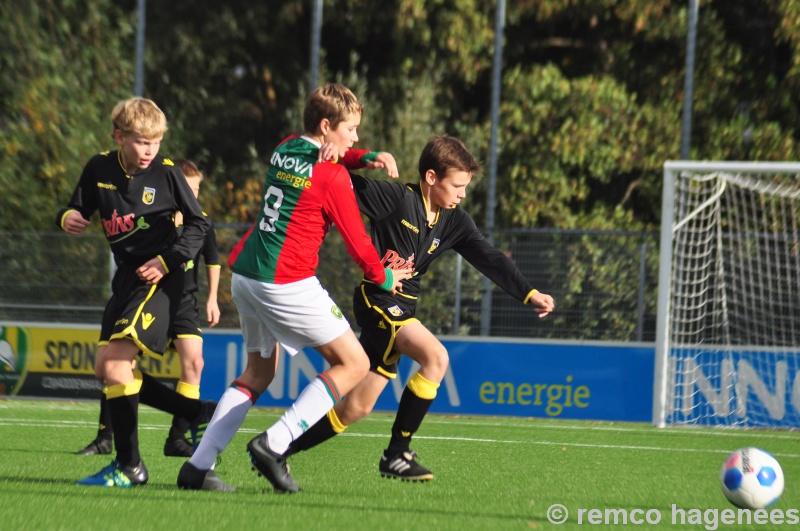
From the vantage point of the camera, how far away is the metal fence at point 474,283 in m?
11.4

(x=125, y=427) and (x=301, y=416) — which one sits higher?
(x=301, y=416)

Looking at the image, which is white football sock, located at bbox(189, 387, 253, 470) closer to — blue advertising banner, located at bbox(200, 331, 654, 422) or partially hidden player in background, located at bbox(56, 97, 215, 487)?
partially hidden player in background, located at bbox(56, 97, 215, 487)

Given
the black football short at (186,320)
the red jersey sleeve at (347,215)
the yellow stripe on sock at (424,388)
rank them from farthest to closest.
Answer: the black football short at (186,320) → the yellow stripe on sock at (424,388) → the red jersey sleeve at (347,215)

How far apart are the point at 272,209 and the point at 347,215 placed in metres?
0.33

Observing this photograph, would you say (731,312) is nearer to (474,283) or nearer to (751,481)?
(474,283)

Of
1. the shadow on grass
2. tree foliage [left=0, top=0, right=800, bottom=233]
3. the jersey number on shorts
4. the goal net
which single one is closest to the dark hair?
the jersey number on shorts

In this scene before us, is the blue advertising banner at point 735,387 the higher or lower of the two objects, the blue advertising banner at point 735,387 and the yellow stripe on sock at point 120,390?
the lower

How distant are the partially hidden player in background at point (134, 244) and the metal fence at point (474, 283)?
6761 millimetres

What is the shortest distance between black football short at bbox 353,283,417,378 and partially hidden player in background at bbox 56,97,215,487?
0.87 m

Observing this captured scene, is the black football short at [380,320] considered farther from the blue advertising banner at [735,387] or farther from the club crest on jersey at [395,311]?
the blue advertising banner at [735,387]

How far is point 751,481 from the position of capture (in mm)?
4605

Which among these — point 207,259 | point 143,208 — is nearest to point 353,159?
point 143,208

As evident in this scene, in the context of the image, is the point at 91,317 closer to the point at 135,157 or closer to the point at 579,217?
the point at 135,157

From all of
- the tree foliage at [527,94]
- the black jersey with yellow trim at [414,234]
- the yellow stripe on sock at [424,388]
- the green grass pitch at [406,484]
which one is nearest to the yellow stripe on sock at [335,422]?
the green grass pitch at [406,484]
